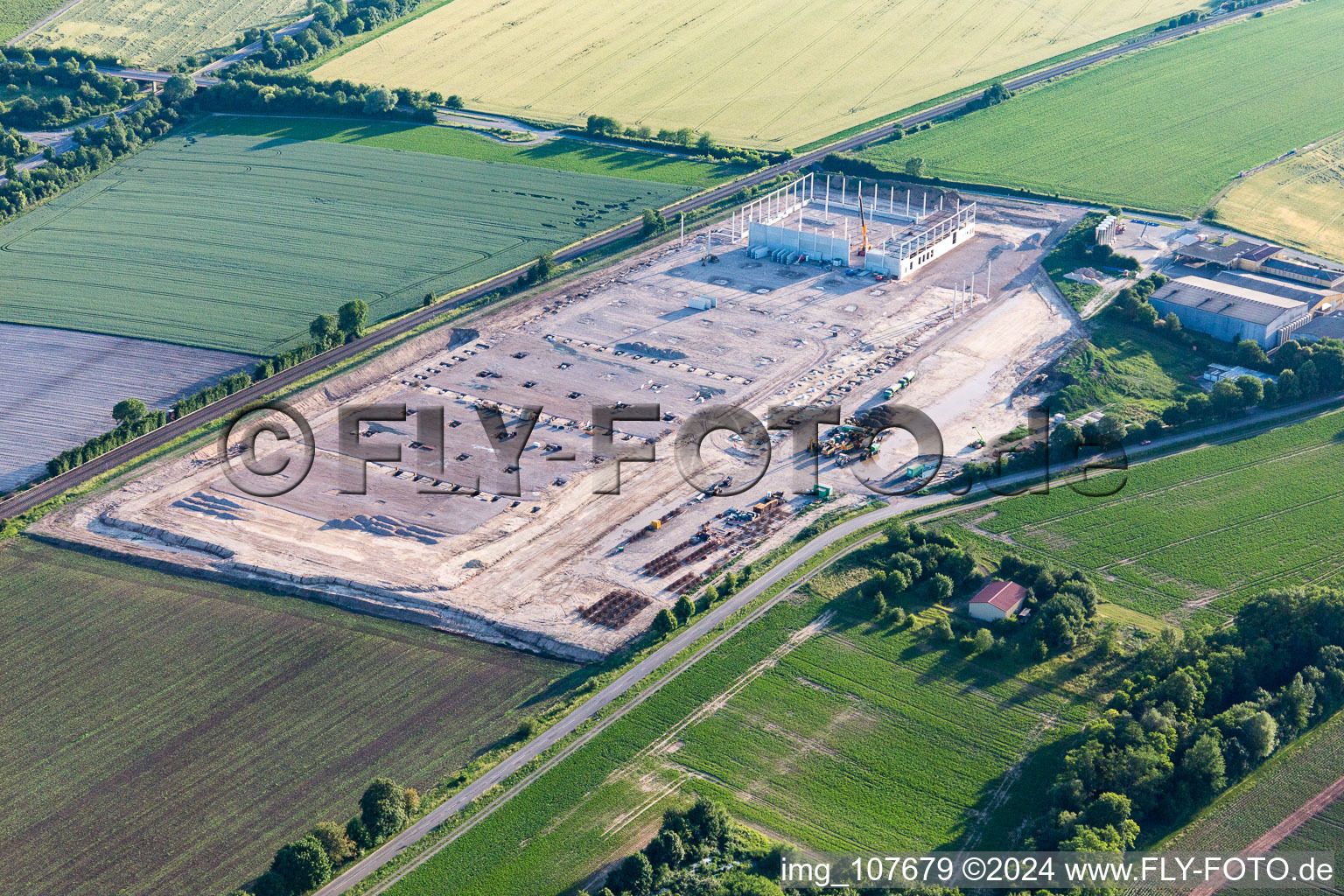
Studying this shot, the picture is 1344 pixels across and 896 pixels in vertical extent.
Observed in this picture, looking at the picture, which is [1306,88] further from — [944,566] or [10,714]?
[10,714]

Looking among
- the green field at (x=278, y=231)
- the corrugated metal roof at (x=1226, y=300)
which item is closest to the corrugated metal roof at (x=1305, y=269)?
the corrugated metal roof at (x=1226, y=300)

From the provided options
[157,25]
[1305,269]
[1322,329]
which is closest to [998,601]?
[1322,329]

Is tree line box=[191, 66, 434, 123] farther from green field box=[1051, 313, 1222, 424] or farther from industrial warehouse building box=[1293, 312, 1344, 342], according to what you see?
industrial warehouse building box=[1293, 312, 1344, 342]

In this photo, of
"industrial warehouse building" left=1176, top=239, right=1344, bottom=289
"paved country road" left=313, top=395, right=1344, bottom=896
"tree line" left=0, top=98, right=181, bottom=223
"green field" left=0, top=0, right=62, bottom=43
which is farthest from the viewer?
"green field" left=0, top=0, right=62, bottom=43

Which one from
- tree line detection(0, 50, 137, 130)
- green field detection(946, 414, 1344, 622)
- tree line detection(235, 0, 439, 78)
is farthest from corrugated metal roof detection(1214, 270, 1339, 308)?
tree line detection(0, 50, 137, 130)

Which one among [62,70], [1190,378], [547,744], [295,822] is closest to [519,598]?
[547,744]
